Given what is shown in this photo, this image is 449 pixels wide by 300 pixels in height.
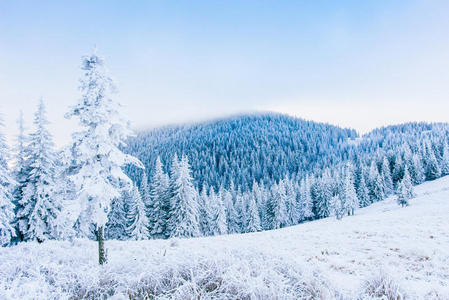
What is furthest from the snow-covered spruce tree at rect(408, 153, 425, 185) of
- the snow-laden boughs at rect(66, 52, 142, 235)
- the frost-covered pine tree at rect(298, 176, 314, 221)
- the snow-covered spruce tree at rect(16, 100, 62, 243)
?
the snow-covered spruce tree at rect(16, 100, 62, 243)

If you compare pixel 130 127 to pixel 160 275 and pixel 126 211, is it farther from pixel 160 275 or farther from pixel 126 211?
pixel 126 211

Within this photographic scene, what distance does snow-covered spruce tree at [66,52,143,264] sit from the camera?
10102 mm

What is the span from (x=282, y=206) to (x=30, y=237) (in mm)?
54797

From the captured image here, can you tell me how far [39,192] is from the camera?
20906 mm

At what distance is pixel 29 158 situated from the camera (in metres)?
21.8

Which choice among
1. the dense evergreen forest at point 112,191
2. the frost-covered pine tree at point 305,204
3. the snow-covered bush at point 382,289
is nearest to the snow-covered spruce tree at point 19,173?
the dense evergreen forest at point 112,191

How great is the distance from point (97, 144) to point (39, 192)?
1548 cm

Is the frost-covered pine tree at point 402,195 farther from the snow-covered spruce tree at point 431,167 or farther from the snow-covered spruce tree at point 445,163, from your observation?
the snow-covered spruce tree at point 445,163

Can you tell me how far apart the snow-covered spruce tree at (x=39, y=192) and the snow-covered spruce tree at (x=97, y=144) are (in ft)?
44.0

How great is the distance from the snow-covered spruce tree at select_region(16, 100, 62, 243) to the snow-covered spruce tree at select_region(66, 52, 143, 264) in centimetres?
1342

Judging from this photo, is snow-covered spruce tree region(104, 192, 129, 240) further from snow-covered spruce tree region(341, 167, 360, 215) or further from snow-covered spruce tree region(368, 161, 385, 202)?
snow-covered spruce tree region(368, 161, 385, 202)

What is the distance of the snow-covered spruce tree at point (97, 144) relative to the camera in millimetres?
10102

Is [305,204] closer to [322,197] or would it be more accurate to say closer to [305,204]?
[305,204]

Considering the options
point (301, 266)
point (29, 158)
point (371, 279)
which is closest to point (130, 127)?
point (301, 266)
